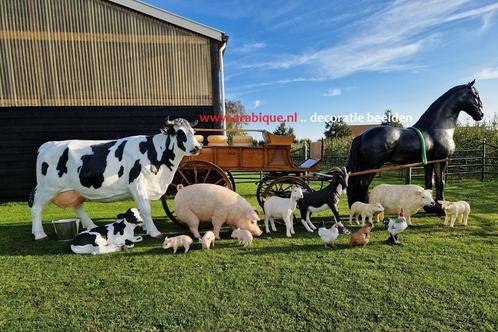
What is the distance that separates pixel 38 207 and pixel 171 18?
6.91 meters

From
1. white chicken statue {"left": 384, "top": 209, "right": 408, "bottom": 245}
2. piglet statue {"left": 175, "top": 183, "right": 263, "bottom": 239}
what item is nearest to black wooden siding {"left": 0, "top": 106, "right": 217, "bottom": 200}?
piglet statue {"left": 175, "top": 183, "right": 263, "bottom": 239}

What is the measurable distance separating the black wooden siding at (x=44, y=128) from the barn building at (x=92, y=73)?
27 mm

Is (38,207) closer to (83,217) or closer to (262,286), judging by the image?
(83,217)

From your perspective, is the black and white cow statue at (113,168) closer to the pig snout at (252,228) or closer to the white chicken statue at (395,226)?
the pig snout at (252,228)

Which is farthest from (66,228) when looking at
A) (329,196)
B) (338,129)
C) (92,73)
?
(338,129)

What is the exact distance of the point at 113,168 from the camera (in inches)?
167

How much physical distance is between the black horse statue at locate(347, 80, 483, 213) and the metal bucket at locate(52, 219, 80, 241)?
4474 mm

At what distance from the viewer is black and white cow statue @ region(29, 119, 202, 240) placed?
13.9 ft

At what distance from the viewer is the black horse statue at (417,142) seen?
192 inches

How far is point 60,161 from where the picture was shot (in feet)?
14.1

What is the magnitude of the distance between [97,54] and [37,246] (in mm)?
6712

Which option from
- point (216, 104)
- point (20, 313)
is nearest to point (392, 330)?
point (20, 313)

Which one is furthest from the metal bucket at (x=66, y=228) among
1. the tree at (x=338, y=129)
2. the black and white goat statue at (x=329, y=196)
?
the tree at (x=338, y=129)

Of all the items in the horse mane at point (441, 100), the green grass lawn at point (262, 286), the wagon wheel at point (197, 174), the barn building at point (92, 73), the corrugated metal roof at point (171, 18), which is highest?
the corrugated metal roof at point (171, 18)
